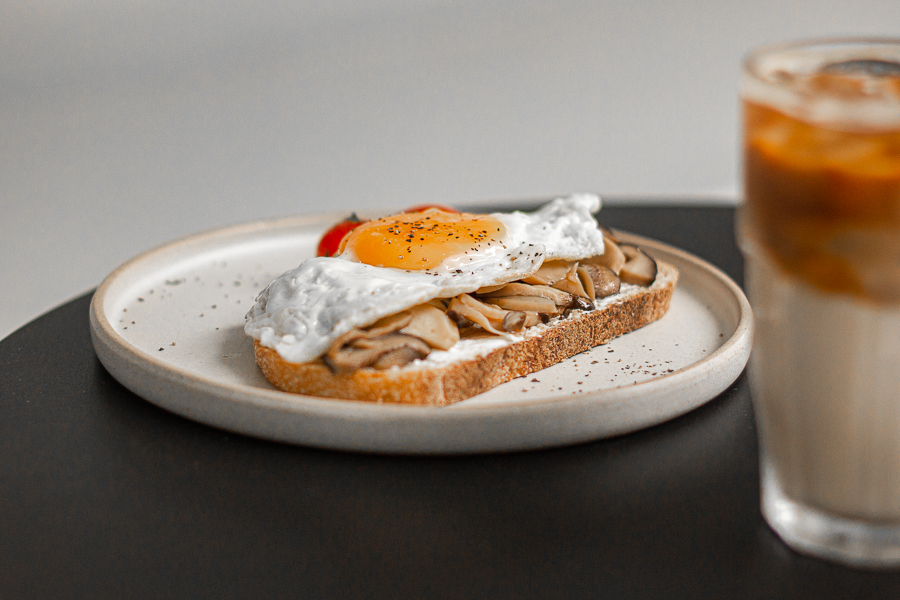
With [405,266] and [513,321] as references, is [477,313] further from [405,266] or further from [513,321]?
[405,266]

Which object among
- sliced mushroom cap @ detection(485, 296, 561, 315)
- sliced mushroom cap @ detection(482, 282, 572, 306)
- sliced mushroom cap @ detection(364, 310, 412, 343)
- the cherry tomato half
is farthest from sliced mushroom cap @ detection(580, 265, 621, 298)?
the cherry tomato half

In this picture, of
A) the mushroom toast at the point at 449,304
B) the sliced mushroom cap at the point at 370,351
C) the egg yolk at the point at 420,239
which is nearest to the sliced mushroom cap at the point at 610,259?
the mushroom toast at the point at 449,304

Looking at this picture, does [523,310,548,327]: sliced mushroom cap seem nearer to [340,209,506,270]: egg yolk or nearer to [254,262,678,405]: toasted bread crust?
[254,262,678,405]: toasted bread crust

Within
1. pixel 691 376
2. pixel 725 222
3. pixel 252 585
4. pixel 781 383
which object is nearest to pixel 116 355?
pixel 252 585

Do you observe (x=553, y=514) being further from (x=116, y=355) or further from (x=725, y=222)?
(x=725, y=222)

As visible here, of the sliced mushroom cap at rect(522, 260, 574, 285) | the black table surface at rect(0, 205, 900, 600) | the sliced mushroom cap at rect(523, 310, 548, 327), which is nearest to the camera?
the black table surface at rect(0, 205, 900, 600)

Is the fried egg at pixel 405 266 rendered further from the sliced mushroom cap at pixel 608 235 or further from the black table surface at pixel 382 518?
the black table surface at pixel 382 518
